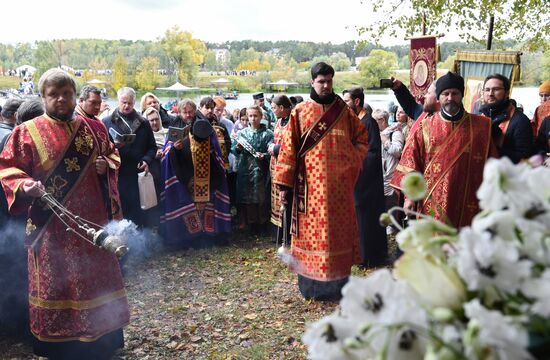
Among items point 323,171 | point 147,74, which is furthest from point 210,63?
point 323,171

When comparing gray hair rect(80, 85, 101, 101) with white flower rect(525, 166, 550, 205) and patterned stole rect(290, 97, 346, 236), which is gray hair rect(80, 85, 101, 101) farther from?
white flower rect(525, 166, 550, 205)

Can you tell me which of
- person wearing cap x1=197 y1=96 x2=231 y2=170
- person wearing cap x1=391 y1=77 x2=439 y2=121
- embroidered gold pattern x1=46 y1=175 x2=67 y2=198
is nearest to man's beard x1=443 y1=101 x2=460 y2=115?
person wearing cap x1=391 y1=77 x2=439 y2=121

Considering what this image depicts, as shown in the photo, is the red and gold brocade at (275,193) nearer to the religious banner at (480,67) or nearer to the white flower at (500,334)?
the religious banner at (480,67)

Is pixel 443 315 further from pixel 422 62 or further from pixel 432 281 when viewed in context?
pixel 422 62

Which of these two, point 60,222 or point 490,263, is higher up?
point 490,263

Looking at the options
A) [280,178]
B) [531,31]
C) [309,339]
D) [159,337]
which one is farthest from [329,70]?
[531,31]

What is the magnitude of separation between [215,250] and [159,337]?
264 centimetres

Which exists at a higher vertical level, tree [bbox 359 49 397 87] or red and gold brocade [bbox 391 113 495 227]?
tree [bbox 359 49 397 87]

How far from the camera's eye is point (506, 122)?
4496 mm

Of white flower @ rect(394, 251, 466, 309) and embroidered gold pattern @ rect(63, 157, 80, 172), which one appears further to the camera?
embroidered gold pattern @ rect(63, 157, 80, 172)

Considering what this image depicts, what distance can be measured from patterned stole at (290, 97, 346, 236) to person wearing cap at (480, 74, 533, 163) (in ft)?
4.04

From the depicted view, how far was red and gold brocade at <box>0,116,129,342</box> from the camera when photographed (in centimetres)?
334

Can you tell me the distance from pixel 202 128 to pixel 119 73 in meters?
Result: 25.3

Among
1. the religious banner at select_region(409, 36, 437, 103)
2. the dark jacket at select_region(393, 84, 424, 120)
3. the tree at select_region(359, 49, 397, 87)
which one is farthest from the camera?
the tree at select_region(359, 49, 397, 87)
